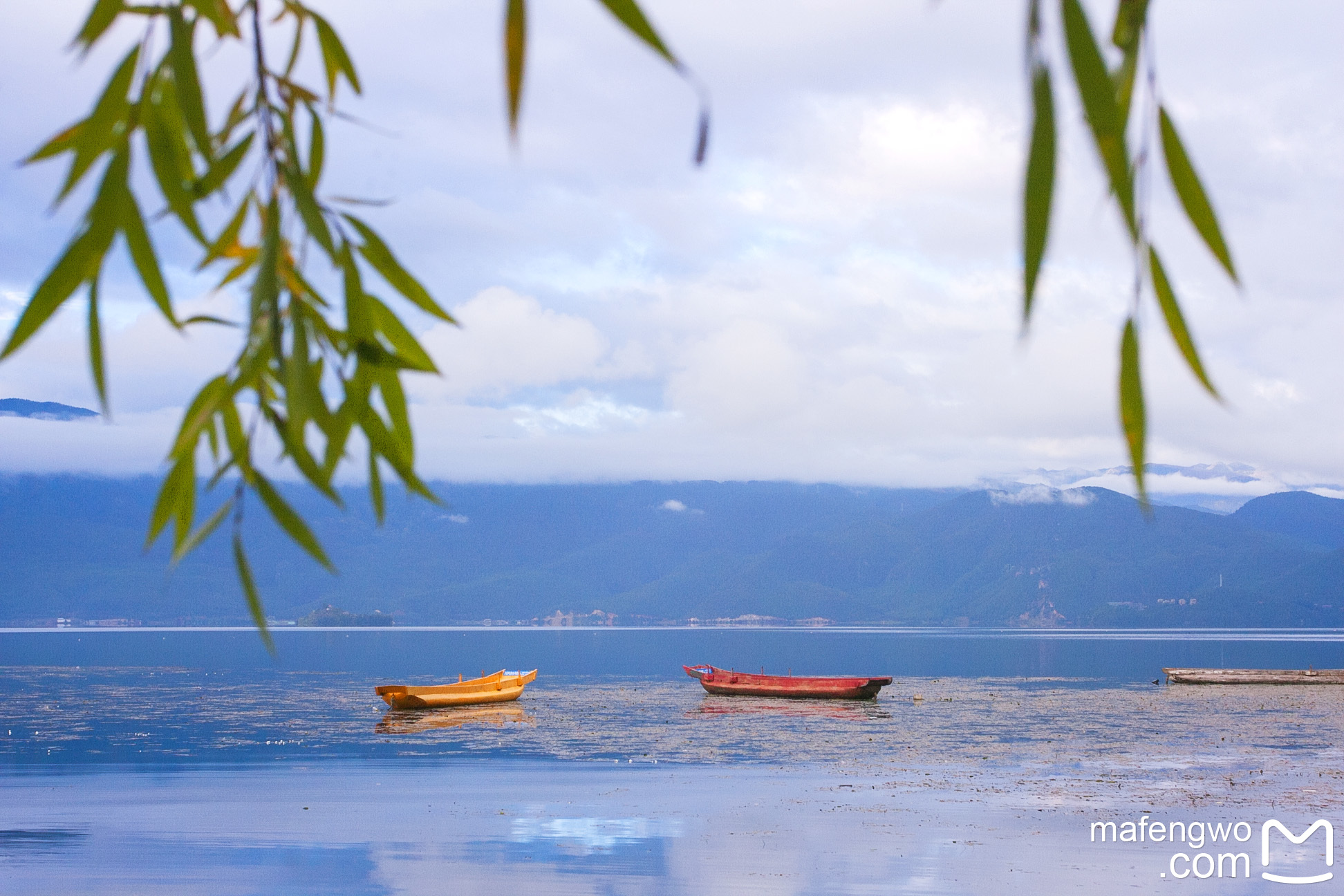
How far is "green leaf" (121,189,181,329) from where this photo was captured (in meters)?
1.93

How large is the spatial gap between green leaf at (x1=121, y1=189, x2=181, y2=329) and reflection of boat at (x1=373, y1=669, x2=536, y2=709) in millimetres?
49738

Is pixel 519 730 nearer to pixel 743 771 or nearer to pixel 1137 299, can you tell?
pixel 743 771

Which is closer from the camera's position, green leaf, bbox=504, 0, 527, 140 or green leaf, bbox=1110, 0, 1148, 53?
green leaf, bbox=504, 0, 527, 140

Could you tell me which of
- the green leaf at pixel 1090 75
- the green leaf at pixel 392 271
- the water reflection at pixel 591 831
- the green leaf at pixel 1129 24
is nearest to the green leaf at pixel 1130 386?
the green leaf at pixel 1090 75

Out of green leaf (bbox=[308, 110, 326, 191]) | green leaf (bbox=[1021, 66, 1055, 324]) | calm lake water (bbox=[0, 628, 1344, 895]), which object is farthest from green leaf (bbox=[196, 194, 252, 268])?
calm lake water (bbox=[0, 628, 1344, 895])

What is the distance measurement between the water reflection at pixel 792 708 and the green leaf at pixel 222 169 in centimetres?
4666

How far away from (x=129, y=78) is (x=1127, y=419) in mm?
1896

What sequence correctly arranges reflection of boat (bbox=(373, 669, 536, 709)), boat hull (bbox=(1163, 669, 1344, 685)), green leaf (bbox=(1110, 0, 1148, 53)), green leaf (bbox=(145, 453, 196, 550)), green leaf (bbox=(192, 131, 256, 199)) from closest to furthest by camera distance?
green leaf (bbox=(1110, 0, 1148, 53)), green leaf (bbox=(192, 131, 256, 199)), green leaf (bbox=(145, 453, 196, 550)), reflection of boat (bbox=(373, 669, 536, 709)), boat hull (bbox=(1163, 669, 1344, 685))

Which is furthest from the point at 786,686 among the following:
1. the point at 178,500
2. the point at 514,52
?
the point at 514,52

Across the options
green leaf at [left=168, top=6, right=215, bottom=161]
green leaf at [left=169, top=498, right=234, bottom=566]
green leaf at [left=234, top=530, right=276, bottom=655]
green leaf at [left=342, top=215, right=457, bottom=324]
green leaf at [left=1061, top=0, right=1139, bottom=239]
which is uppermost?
green leaf at [left=168, top=6, right=215, bottom=161]

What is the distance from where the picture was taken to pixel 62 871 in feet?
65.3

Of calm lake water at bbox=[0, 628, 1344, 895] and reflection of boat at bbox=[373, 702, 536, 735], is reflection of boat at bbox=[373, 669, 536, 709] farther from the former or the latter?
calm lake water at bbox=[0, 628, 1344, 895]

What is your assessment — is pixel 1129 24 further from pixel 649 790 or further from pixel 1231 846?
pixel 649 790

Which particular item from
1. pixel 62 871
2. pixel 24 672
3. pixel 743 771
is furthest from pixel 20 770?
pixel 24 672
